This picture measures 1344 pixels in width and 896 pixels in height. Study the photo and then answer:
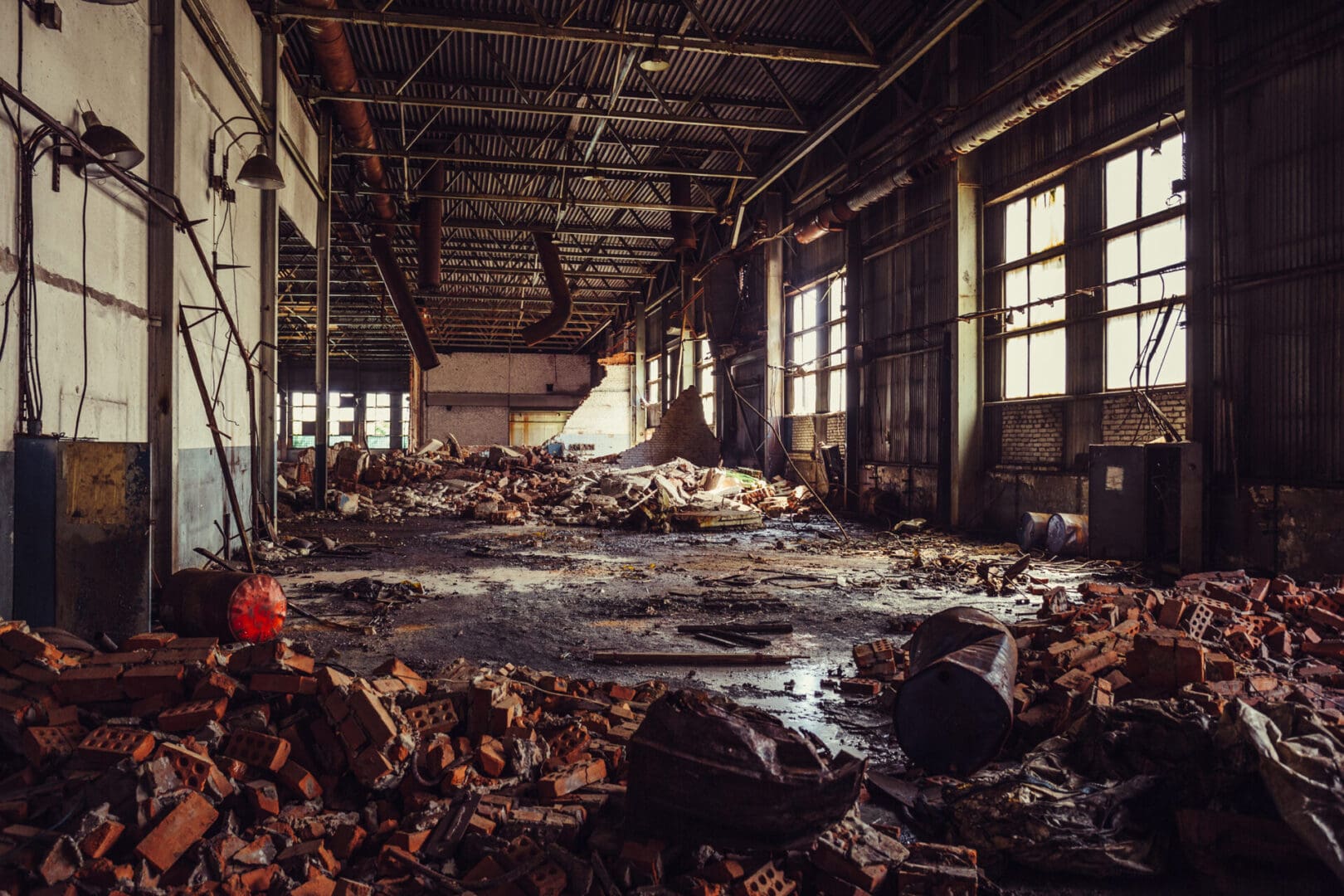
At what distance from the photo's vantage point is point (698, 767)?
2.64 m

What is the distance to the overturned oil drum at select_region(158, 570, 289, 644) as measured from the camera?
5.13 metres

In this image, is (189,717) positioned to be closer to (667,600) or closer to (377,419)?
(667,600)

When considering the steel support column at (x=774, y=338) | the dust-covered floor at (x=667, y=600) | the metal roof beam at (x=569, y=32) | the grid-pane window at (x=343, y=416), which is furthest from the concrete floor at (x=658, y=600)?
the grid-pane window at (x=343, y=416)

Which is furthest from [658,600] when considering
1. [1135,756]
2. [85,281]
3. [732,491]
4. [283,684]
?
[732,491]

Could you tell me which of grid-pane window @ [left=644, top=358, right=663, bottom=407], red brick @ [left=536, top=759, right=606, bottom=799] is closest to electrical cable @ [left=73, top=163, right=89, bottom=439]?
red brick @ [left=536, top=759, right=606, bottom=799]

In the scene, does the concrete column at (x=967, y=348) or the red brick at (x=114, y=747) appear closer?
the red brick at (x=114, y=747)

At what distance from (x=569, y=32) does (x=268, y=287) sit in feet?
16.4

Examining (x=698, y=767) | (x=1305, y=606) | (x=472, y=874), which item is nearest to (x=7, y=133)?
(x=472, y=874)

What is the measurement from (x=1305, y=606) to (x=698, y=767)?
16.7 feet

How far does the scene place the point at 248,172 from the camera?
7242 mm

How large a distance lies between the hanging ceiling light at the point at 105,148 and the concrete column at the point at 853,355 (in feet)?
36.6

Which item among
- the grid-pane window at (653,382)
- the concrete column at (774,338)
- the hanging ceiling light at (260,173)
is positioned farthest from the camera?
the grid-pane window at (653,382)

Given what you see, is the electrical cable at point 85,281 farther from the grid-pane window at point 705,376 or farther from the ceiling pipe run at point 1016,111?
the grid-pane window at point 705,376

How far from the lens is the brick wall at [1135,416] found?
805 cm
